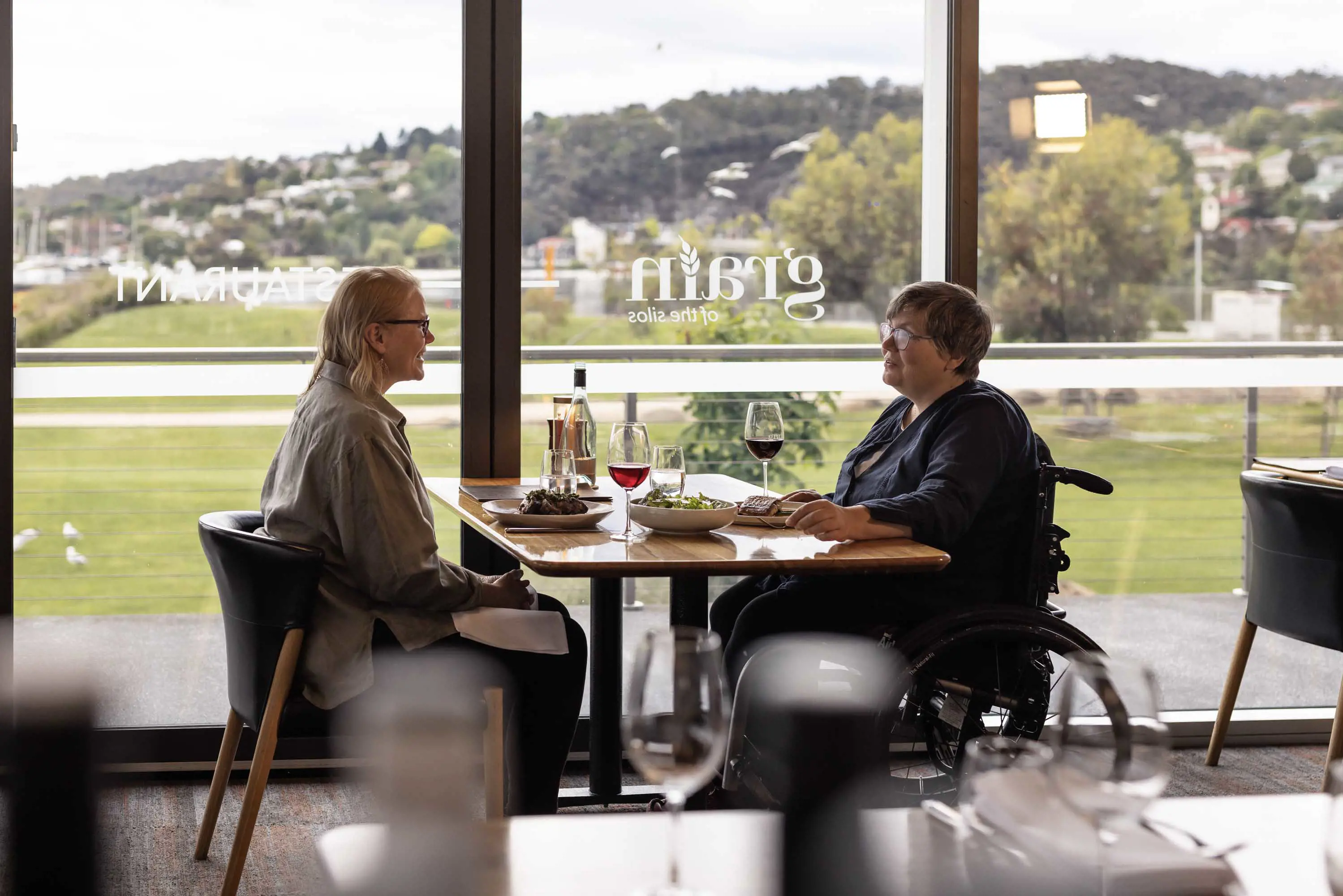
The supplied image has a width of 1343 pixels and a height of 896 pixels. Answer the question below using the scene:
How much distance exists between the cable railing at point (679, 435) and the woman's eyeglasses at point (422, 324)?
0.77 metres

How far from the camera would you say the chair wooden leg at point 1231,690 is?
12.3 feet

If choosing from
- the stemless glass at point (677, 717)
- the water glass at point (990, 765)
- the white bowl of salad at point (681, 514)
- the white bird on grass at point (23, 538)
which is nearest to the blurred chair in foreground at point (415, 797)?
the stemless glass at point (677, 717)

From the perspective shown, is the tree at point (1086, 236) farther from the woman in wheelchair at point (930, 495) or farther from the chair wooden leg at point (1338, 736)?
the chair wooden leg at point (1338, 736)

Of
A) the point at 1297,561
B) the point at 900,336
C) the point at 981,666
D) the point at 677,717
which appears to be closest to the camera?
the point at 677,717

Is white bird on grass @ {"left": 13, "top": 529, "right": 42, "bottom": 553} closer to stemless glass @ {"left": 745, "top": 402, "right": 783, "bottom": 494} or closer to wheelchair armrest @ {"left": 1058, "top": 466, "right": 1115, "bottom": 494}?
stemless glass @ {"left": 745, "top": 402, "right": 783, "bottom": 494}

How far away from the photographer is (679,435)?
3844mm

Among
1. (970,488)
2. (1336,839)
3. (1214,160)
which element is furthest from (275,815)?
(1214,160)

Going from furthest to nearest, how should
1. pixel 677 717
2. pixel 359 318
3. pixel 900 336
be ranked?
pixel 900 336
pixel 359 318
pixel 677 717

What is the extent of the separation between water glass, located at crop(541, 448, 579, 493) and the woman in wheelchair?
0.48 m

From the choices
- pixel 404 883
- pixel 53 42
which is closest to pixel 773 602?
pixel 404 883

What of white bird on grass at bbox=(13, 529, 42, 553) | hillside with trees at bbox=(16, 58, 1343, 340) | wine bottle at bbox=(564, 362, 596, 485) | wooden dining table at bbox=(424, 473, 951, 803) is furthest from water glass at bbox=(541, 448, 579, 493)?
white bird on grass at bbox=(13, 529, 42, 553)

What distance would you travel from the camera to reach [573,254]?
376 centimetres

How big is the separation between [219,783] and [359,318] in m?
1.08

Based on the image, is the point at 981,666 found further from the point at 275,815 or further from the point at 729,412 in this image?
the point at 275,815
